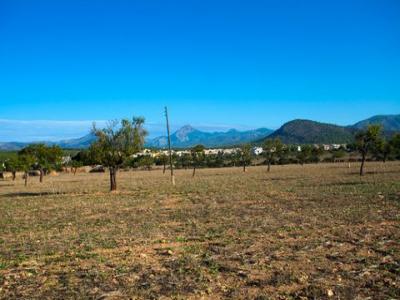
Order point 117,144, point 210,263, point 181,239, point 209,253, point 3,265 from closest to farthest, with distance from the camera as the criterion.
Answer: point 210,263, point 3,265, point 209,253, point 181,239, point 117,144

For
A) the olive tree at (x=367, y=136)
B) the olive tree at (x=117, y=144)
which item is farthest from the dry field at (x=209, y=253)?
the olive tree at (x=367, y=136)

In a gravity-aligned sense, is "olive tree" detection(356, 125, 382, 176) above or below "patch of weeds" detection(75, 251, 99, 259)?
above

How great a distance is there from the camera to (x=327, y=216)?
18875 mm

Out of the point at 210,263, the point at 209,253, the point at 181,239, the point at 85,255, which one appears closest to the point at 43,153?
the point at 181,239

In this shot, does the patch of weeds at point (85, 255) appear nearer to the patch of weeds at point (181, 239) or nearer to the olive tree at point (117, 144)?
the patch of weeds at point (181, 239)

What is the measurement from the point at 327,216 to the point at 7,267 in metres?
12.8

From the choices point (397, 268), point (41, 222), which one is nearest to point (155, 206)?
point (41, 222)

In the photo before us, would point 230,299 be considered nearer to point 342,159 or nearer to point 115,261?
point 115,261

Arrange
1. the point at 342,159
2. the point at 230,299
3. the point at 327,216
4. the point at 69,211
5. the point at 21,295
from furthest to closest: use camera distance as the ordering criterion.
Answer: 1. the point at 342,159
2. the point at 69,211
3. the point at 327,216
4. the point at 21,295
5. the point at 230,299

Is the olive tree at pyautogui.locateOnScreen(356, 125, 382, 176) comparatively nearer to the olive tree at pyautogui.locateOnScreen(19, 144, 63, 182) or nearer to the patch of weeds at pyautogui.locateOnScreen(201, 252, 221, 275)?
the patch of weeds at pyautogui.locateOnScreen(201, 252, 221, 275)

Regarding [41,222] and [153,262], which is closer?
[153,262]

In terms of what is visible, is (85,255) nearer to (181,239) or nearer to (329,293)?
(181,239)

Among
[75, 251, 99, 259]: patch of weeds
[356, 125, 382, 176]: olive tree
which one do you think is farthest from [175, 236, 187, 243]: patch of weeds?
[356, 125, 382, 176]: olive tree

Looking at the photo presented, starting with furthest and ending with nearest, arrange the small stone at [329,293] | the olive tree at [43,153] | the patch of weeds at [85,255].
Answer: the olive tree at [43,153] → the patch of weeds at [85,255] → the small stone at [329,293]
